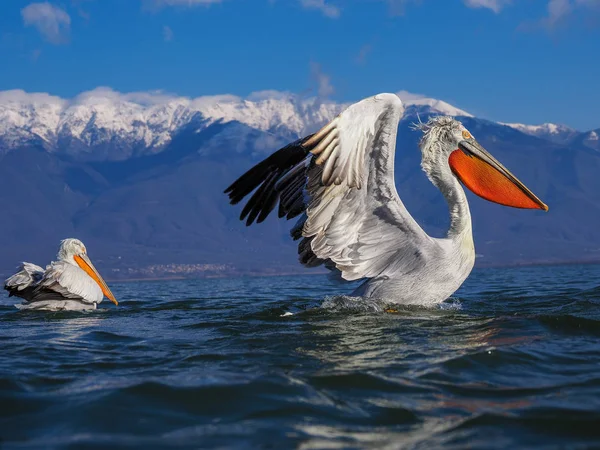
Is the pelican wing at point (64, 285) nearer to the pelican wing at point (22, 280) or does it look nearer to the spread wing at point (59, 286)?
the spread wing at point (59, 286)

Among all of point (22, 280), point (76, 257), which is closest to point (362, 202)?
point (22, 280)

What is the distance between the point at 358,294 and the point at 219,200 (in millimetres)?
165572

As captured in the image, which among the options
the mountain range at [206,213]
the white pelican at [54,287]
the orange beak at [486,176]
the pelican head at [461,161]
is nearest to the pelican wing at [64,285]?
the white pelican at [54,287]

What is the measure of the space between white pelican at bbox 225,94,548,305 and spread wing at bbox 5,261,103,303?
243cm

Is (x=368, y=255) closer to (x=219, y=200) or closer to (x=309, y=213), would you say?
(x=309, y=213)

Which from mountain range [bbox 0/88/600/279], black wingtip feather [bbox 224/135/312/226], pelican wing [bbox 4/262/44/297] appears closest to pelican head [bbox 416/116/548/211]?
black wingtip feather [bbox 224/135/312/226]

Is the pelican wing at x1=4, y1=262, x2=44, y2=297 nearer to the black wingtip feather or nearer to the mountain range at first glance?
the black wingtip feather

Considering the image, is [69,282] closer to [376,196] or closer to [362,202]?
[362,202]

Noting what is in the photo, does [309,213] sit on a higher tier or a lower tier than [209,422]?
higher

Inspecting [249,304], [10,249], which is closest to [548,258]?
[10,249]

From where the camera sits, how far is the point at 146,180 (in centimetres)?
18512

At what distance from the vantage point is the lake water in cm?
321

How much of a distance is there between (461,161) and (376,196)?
1331 mm

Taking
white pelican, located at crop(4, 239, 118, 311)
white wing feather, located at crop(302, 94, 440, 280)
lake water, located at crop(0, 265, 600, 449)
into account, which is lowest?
lake water, located at crop(0, 265, 600, 449)
